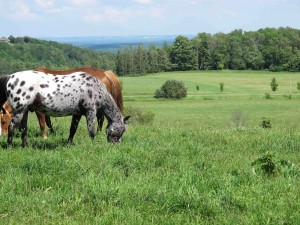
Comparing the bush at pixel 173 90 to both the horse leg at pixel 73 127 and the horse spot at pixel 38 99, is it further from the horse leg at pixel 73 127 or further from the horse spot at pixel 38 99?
the horse spot at pixel 38 99

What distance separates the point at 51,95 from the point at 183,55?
17268 centimetres

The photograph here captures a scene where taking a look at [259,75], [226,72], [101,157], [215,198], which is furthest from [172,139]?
[226,72]

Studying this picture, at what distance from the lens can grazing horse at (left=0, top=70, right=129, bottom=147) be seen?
9633 millimetres

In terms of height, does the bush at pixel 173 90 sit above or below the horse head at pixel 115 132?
below

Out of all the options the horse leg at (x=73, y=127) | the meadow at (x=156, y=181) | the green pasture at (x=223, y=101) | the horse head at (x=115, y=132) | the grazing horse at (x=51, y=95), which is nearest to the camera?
the meadow at (x=156, y=181)

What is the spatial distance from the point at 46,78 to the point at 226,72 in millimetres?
165146

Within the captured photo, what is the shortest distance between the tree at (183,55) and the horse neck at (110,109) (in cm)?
16789

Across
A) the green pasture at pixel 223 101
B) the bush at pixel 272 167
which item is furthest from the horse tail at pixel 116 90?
the green pasture at pixel 223 101

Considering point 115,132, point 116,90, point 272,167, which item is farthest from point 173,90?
point 272,167

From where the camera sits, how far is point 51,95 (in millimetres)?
9703

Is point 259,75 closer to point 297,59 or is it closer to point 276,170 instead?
point 297,59

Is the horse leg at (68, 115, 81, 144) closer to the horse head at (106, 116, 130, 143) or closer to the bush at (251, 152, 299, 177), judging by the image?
the horse head at (106, 116, 130, 143)

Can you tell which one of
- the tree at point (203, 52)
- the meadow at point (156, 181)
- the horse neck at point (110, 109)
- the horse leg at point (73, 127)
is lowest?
the meadow at point (156, 181)

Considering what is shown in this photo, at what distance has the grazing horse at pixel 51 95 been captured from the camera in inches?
379
